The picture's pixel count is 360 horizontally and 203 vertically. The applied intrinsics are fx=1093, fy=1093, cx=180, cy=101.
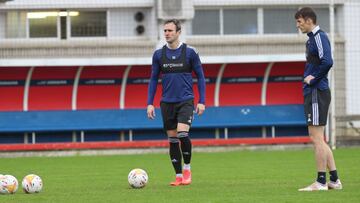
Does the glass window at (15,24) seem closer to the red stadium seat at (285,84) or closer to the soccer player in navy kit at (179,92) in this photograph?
the red stadium seat at (285,84)

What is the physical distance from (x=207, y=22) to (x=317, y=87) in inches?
674

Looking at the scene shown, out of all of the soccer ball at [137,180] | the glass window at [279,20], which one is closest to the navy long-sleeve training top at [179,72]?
the soccer ball at [137,180]

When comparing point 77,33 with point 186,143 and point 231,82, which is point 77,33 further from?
point 186,143

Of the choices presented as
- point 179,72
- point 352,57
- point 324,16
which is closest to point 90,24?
point 324,16

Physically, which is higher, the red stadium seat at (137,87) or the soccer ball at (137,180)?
the red stadium seat at (137,87)

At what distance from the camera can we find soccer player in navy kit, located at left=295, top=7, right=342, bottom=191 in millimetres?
12227

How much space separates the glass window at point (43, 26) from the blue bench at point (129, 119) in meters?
2.45

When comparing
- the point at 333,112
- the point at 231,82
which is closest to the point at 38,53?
the point at 231,82

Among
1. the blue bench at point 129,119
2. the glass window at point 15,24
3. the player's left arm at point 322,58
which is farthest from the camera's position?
the glass window at point 15,24

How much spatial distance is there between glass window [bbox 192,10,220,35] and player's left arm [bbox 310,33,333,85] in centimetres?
1701

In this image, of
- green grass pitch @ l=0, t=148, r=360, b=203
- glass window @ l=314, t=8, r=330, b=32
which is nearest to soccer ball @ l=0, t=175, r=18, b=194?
green grass pitch @ l=0, t=148, r=360, b=203

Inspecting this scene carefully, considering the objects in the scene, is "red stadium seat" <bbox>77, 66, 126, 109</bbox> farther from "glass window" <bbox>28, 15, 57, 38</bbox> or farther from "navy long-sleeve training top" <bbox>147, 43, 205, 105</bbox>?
"navy long-sleeve training top" <bbox>147, 43, 205, 105</bbox>

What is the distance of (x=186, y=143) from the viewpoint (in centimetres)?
1405

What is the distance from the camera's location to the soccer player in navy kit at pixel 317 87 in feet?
40.1
